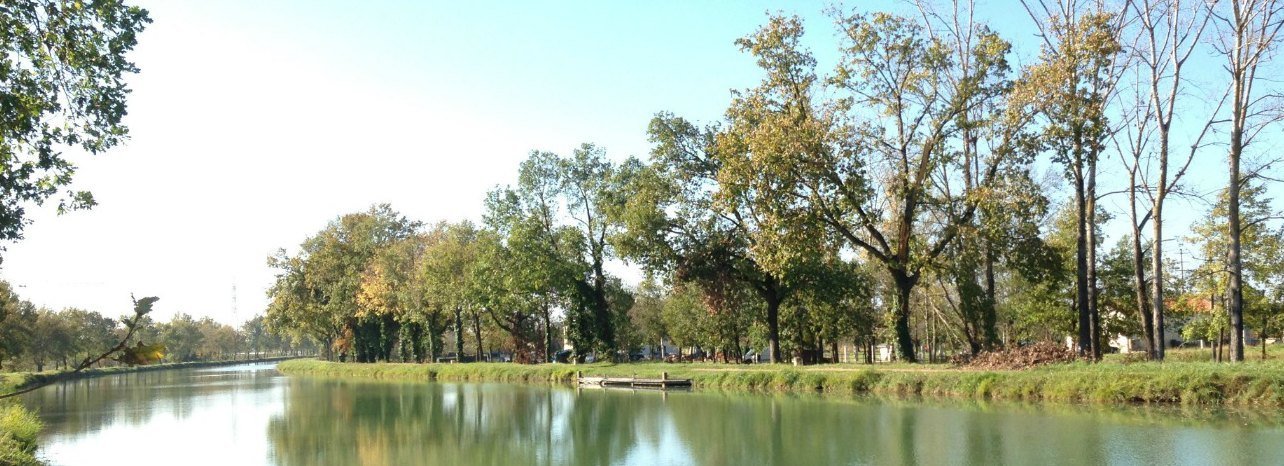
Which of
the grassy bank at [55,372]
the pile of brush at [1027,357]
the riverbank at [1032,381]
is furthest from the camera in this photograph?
the grassy bank at [55,372]

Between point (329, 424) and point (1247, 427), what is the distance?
958 inches

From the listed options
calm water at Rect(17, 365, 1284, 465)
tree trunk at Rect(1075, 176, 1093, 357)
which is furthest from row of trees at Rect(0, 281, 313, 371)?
tree trunk at Rect(1075, 176, 1093, 357)

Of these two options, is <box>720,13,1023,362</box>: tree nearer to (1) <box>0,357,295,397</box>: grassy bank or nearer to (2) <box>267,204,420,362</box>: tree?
(1) <box>0,357,295,397</box>: grassy bank

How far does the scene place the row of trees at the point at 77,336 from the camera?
53812mm

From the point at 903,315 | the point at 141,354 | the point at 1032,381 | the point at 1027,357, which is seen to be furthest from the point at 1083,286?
the point at 141,354

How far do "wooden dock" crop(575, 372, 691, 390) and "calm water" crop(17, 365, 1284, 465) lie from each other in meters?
3.82

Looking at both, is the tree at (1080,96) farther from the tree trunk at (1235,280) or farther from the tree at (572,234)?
the tree at (572,234)

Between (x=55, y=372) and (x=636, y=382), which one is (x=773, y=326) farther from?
(x=55, y=372)

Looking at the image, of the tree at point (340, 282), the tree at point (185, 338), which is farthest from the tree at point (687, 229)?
the tree at point (185, 338)

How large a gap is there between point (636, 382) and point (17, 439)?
83.2 feet

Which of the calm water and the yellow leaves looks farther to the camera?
the calm water

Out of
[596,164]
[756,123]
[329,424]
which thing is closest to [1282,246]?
[756,123]

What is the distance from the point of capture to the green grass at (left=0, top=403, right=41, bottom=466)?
16078mm

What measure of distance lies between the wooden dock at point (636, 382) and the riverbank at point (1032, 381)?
0.57 metres
